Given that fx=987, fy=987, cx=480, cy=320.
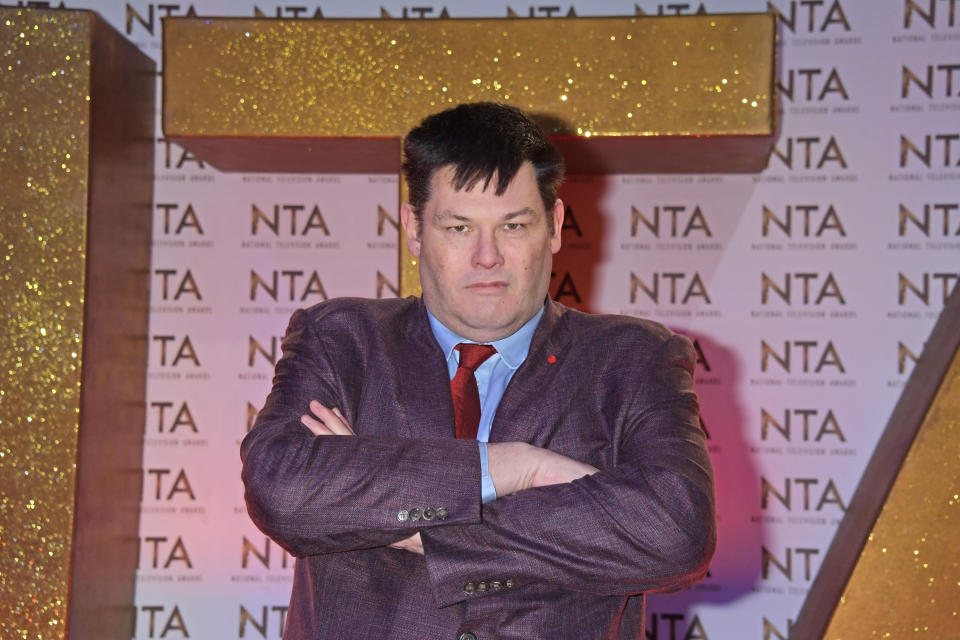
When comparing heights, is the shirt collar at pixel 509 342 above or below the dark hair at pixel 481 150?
below

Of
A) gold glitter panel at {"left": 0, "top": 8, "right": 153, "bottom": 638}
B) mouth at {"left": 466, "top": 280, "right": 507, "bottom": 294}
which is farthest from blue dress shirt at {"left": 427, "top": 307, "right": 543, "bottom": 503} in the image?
gold glitter panel at {"left": 0, "top": 8, "right": 153, "bottom": 638}

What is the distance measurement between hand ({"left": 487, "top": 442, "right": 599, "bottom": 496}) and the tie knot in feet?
0.93

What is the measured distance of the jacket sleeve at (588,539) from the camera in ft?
5.92

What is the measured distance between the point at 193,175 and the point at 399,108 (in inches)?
35.6

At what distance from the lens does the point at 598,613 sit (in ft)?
6.44

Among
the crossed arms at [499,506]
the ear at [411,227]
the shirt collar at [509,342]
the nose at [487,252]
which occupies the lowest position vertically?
the crossed arms at [499,506]

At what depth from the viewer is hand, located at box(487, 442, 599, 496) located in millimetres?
1874

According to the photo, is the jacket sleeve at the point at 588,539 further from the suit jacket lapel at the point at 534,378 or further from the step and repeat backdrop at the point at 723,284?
the step and repeat backdrop at the point at 723,284

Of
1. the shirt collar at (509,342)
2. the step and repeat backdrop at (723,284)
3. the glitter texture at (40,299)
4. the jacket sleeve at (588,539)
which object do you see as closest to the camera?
the jacket sleeve at (588,539)

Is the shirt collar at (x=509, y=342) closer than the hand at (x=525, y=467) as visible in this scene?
No

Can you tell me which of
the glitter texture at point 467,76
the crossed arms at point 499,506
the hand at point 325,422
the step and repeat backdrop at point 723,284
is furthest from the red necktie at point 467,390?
the step and repeat backdrop at point 723,284

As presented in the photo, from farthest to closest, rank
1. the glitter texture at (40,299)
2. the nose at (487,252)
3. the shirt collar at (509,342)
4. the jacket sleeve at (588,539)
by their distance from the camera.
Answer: the glitter texture at (40,299) → the shirt collar at (509,342) → the nose at (487,252) → the jacket sleeve at (588,539)

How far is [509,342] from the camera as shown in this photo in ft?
7.22

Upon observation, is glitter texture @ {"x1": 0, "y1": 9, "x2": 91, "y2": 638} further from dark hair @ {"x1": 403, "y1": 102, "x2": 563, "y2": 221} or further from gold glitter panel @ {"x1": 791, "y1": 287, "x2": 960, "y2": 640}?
gold glitter panel @ {"x1": 791, "y1": 287, "x2": 960, "y2": 640}
